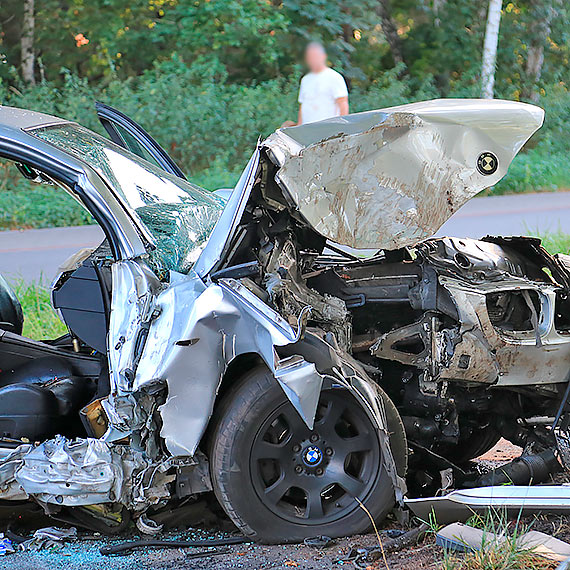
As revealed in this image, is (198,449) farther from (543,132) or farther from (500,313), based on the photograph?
(543,132)

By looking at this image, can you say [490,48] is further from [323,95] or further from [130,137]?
[130,137]

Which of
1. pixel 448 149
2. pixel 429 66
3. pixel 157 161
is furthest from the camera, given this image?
pixel 429 66

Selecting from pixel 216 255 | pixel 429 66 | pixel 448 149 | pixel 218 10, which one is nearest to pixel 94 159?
pixel 216 255

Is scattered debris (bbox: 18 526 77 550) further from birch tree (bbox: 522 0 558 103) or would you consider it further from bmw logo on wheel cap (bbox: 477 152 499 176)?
birch tree (bbox: 522 0 558 103)

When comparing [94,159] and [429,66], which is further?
[429,66]

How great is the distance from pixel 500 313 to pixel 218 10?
14.5m

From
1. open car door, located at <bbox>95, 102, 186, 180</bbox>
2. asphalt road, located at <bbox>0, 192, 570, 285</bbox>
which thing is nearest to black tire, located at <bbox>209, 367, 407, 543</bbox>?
open car door, located at <bbox>95, 102, 186, 180</bbox>

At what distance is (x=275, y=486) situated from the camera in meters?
3.35

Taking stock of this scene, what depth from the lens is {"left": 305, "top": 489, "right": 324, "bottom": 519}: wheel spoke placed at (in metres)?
3.38

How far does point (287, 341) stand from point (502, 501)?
1.02 metres

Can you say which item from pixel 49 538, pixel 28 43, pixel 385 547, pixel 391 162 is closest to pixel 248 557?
pixel 385 547

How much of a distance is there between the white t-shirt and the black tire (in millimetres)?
5704

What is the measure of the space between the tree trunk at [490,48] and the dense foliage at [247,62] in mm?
198

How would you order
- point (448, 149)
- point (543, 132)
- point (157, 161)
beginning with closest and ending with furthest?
point (448, 149), point (157, 161), point (543, 132)
